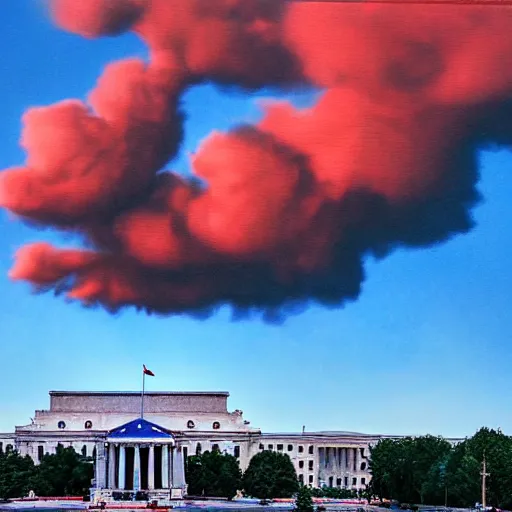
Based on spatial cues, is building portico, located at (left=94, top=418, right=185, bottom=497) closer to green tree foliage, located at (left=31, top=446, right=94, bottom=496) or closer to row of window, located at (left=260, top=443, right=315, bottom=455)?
green tree foliage, located at (left=31, top=446, right=94, bottom=496)

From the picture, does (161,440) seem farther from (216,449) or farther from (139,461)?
(216,449)

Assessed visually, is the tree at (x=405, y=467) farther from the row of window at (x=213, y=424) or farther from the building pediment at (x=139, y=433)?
the building pediment at (x=139, y=433)

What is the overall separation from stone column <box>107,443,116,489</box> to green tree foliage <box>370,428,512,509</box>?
2.40 meters

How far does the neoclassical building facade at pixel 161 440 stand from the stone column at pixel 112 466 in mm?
11

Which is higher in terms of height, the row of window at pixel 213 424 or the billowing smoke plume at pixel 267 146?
the billowing smoke plume at pixel 267 146

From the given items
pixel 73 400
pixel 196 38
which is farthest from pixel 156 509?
pixel 196 38

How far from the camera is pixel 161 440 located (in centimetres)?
1201

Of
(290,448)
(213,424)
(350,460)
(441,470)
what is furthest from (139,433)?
(441,470)

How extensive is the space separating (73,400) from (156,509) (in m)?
1.16

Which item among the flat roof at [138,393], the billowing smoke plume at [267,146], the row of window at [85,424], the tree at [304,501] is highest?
the billowing smoke plume at [267,146]

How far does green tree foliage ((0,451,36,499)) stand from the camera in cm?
1001

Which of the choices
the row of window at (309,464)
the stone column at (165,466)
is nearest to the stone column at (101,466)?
the stone column at (165,466)

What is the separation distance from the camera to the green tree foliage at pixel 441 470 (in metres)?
10.6

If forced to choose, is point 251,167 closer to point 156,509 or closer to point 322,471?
point 156,509
